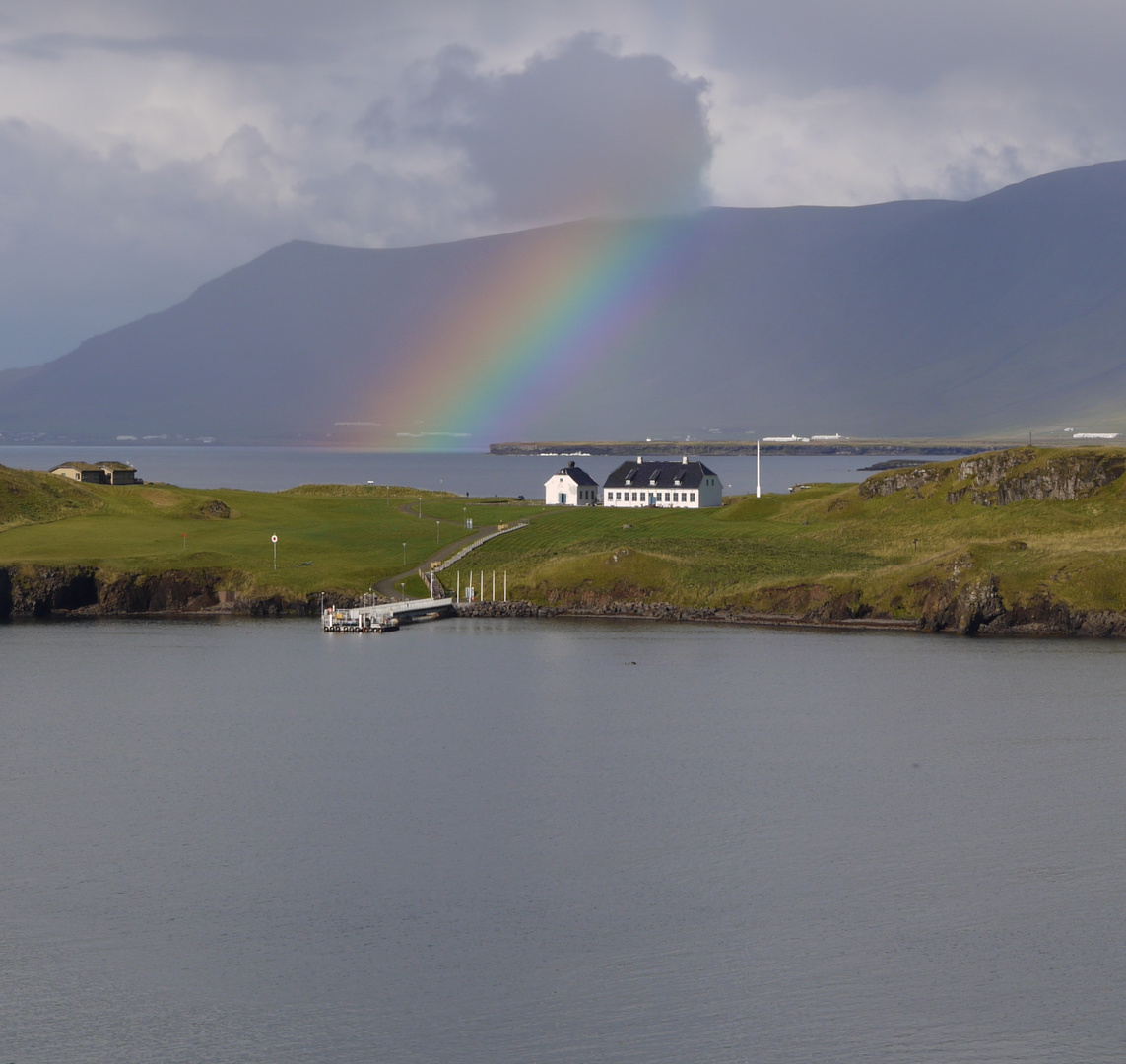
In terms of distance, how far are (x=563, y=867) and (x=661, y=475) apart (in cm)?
13210

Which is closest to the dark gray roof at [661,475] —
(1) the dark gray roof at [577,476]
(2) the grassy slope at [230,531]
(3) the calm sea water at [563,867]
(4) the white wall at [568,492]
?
(4) the white wall at [568,492]

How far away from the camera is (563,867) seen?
49.1 metres

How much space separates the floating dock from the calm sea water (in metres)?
20.2

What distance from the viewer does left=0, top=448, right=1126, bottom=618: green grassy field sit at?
108125 mm

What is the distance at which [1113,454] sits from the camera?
13062 centimetres

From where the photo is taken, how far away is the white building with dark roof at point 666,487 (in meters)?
175

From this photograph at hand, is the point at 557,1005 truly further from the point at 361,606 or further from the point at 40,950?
the point at 361,606

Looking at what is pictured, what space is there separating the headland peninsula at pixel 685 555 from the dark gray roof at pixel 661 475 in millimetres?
24226

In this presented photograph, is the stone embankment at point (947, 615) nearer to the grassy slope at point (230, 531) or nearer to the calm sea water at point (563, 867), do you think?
the calm sea water at point (563, 867)

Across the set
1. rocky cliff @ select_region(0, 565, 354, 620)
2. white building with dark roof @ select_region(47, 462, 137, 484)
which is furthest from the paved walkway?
white building with dark roof @ select_region(47, 462, 137, 484)

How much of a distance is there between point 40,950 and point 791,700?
44.5 meters

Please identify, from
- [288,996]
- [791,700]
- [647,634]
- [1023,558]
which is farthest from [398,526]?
[288,996]

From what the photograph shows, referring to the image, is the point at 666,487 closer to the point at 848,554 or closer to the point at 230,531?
the point at 848,554

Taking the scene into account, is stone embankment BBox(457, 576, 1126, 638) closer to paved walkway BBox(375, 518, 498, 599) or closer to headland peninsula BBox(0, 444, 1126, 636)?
headland peninsula BBox(0, 444, 1126, 636)
